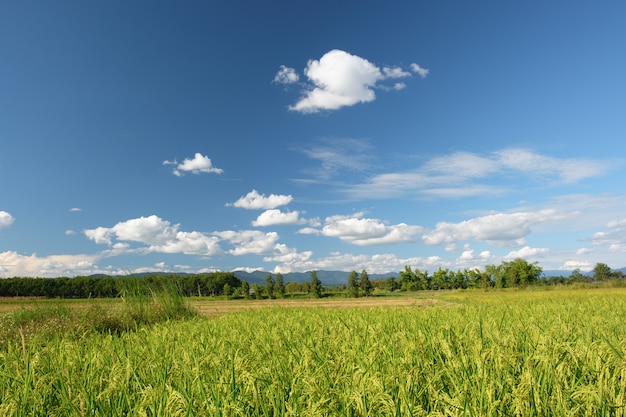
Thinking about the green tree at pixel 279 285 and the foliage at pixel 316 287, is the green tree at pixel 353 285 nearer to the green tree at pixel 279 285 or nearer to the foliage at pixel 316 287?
the foliage at pixel 316 287

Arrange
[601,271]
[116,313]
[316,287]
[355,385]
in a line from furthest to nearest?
[601,271] < [316,287] < [116,313] < [355,385]

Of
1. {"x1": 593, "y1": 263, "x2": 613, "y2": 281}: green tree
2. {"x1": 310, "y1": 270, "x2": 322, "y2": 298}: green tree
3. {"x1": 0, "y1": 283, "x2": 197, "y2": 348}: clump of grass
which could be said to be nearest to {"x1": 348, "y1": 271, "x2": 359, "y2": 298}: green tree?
{"x1": 310, "y1": 270, "x2": 322, "y2": 298}: green tree

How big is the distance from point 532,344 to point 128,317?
37.6ft

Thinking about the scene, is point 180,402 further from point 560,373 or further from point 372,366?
point 560,373

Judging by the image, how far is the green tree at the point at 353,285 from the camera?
8175 cm

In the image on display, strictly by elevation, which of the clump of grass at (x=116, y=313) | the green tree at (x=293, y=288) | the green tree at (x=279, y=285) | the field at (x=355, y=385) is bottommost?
the green tree at (x=293, y=288)

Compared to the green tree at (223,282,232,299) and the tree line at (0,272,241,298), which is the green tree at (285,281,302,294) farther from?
the green tree at (223,282,232,299)

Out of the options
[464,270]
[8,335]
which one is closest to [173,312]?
[8,335]

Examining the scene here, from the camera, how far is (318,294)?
8588 cm

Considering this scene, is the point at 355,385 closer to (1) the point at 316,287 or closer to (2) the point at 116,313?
(2) the point at 116,313

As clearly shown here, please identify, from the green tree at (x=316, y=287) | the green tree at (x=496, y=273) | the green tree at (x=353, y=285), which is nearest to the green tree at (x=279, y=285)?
the green tree at (x=316, y=287)

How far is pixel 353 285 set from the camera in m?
86.2

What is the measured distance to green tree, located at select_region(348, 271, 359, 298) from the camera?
8175 centimetres

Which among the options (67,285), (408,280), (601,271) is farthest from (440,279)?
(67,285)
